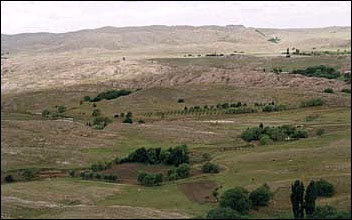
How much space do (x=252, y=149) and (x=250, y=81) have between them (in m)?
57.7

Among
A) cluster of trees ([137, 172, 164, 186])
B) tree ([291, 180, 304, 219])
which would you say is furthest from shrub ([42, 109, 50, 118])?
tree ([291, 180, 304, 219])

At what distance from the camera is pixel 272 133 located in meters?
63.6

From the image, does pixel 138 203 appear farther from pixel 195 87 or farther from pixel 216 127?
pixel 195 87

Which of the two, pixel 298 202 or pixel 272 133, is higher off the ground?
pixel 272 133

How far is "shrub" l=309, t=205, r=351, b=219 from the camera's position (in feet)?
95.6

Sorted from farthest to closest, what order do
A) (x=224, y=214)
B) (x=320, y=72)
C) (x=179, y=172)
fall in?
(x=320, y=72), (x=179, y=172), (x=224, y=214)

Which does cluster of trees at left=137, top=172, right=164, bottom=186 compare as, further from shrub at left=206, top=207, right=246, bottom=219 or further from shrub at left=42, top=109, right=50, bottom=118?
shrub at left=42, top=109, right=50, bottom=118

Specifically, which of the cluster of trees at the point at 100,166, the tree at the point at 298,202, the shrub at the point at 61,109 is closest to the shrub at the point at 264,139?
the cluster of trees at the point at 100,166

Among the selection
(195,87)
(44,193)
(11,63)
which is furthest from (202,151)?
(11,63)

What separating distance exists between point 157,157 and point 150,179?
26.8ft

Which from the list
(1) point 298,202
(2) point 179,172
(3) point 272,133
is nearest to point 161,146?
(2) point 179,172

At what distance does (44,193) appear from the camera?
123ft

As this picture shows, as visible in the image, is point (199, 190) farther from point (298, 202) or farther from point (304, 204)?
point (304, 204)

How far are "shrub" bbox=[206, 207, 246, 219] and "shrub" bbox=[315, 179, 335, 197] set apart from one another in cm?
633
